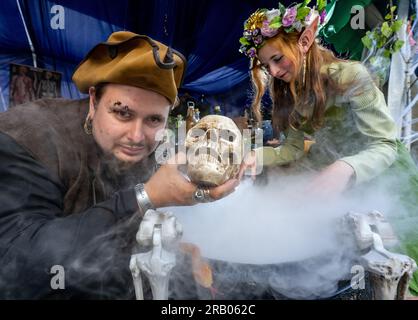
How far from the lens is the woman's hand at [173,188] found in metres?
0.94

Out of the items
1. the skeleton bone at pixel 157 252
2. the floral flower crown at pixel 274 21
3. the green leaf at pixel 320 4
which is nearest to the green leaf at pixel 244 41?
the floral flower crown at pixel 274 21

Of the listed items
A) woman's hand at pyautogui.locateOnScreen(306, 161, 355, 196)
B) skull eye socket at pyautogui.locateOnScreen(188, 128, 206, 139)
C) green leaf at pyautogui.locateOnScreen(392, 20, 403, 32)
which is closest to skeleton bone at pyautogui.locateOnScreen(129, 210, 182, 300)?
skull eye socket at pyautogui.locateOnScreen(188, 128, 206, 139)

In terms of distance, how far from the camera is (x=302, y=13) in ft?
3.66

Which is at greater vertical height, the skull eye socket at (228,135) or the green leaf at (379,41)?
the green leaf at (379,41)

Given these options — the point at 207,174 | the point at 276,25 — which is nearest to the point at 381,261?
the point at 207,174

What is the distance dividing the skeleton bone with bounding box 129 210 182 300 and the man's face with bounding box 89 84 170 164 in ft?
0.67

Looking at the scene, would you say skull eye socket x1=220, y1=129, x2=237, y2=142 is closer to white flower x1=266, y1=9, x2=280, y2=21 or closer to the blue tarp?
the blue tarp

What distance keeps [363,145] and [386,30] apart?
15.5 inches

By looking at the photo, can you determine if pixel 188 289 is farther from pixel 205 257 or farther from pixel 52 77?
pixel 52 77

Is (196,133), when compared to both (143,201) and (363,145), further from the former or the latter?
(363,145)

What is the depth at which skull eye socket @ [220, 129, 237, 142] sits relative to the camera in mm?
982

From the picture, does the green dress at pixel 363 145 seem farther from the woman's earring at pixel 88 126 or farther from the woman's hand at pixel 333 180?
the woman's earring at pixel 88 126

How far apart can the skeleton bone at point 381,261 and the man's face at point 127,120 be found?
0.62 metres
